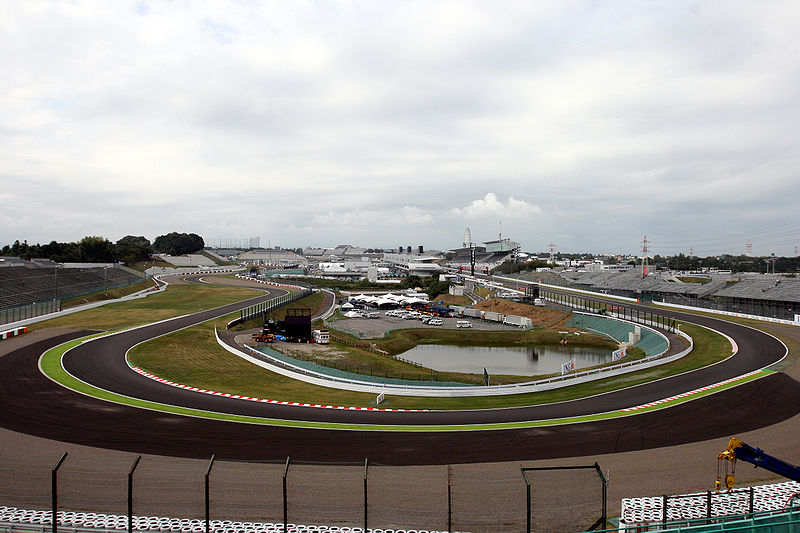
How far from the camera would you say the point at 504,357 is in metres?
54.6

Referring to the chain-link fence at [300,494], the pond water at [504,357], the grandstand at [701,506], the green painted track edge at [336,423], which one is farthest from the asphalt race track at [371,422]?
the pond water at [504,357]

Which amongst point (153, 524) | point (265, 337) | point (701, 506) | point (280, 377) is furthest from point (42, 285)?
point (701, 506)

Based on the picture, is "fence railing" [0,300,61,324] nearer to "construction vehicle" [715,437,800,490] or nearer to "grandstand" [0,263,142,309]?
"grandstand" [0,263,142,309]

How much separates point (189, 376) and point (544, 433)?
71.2 ft

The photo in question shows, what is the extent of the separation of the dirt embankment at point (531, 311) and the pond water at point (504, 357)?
10782 mm

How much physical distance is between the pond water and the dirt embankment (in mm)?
10782

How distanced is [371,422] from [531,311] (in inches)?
2327

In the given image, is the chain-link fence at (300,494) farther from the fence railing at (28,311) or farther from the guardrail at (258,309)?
the fence railing at (28,311)

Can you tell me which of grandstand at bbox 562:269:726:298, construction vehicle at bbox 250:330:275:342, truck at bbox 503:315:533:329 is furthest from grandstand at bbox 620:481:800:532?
grandstand at bbox 562:269:726:298

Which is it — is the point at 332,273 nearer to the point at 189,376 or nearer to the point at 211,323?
the point at 211,323

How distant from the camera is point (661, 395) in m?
25.2

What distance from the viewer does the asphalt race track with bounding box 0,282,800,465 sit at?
16.9 m

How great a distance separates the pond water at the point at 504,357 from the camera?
157 ft

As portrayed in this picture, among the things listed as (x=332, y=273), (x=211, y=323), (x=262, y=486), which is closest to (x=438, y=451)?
(x=262, y=486)
